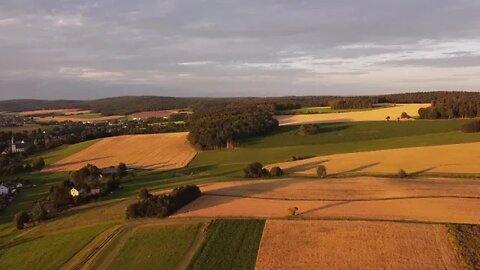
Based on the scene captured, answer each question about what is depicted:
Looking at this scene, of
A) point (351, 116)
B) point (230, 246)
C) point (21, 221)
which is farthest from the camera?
point (351, 116)

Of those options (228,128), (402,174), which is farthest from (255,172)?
(228,128)

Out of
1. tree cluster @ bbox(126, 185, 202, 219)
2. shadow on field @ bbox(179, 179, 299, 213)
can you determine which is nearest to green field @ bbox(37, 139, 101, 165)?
shadow on field @ bbox(179, 179, 299, 213)

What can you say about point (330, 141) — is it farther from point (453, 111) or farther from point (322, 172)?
point (453, 111)

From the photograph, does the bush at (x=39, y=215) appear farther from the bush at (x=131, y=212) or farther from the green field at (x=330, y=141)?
the green field at (x=330, y=141)

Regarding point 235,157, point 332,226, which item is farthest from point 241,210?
point 235,157

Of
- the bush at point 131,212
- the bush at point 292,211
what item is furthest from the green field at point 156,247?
the bush at point 292,211

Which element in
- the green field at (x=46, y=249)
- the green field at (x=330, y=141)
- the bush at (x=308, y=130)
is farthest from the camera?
the bush at (x=308, y=130)

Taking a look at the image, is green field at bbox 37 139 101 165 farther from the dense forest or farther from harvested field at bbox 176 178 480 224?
harvested field at bbox 176 178 480 224
